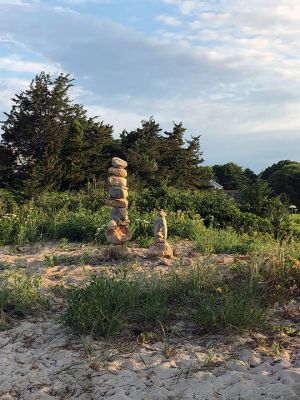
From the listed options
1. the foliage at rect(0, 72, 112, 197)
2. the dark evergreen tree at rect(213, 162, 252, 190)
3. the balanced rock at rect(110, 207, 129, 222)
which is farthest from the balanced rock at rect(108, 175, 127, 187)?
the dark evergreen tree at rect(213, 162, 252, 190)

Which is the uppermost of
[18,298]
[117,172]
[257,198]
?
[117,172]

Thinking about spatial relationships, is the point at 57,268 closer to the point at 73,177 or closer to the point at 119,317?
the point at 119,317

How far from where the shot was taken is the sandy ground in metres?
3.18

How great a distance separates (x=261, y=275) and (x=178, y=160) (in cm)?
1736

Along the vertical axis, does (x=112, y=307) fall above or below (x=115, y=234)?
below

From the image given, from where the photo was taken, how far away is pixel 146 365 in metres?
3.54

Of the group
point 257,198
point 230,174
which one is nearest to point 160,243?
point 257,198

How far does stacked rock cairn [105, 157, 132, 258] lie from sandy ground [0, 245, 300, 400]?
2.06 metres

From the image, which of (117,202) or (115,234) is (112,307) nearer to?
(115,234)

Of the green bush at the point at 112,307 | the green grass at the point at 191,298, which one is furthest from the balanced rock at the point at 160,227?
the green bush at the point at 112,307

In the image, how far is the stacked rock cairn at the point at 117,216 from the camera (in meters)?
6.47

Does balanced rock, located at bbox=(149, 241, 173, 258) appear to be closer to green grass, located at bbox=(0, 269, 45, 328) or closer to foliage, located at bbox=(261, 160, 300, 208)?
green grass, located at bbox=(0, 269, 45, 328)

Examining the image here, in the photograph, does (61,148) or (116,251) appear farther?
(61,148)

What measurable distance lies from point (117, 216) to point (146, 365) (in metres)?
3.21
